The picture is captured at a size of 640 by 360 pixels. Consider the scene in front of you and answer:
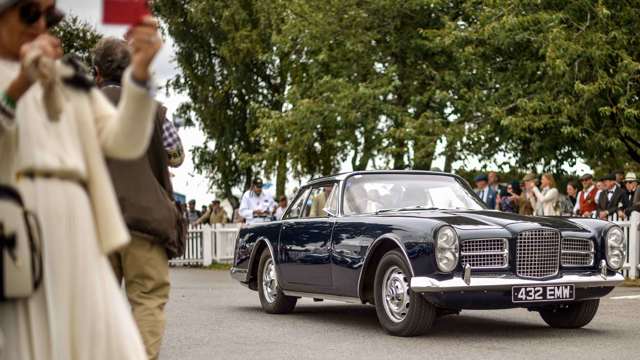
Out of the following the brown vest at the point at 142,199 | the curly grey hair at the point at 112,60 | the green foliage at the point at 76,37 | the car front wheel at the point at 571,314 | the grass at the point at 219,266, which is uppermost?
the green foliage at the point at 76,37

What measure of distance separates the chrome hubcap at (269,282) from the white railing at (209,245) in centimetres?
1488

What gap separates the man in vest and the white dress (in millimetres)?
2121

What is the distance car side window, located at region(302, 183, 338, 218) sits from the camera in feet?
38.4

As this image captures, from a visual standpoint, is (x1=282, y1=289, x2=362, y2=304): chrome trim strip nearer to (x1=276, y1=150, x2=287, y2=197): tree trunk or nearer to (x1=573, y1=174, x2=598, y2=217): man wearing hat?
(x1=573, y1=174, x2=598, y2=217): man wearing hat

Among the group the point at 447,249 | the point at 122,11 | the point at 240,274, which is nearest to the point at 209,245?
the point at 240,274

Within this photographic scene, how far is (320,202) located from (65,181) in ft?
27.3

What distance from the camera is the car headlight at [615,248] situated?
416 inches

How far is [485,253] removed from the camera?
9805 mm

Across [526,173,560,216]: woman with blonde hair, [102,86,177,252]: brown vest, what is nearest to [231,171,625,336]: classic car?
[102,86,177,252]: brown vest

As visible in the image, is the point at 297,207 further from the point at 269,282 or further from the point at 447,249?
the point at 447,249

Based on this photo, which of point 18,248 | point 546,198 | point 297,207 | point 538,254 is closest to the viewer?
point 18,248

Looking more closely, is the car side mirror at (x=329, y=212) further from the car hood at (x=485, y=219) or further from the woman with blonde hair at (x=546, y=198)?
the woman with blonde hair at (x=546, y=198)

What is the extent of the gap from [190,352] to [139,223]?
373 cm

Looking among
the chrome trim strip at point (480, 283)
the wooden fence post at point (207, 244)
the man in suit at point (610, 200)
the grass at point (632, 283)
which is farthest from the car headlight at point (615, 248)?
the wooden fence post at point (207, 244)
